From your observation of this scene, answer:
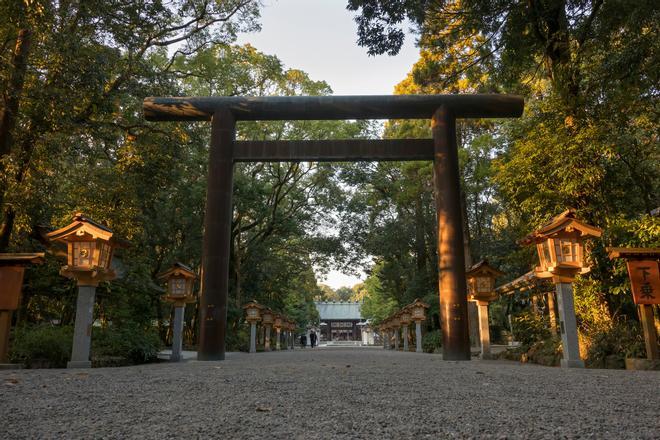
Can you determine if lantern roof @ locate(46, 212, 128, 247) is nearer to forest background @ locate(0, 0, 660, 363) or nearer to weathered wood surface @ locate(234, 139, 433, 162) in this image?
forest background @ locate(0, 0, 660, 363)

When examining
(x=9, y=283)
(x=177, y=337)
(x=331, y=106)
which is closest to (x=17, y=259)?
(x=9, y=283)

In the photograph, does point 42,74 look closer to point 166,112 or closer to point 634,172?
point 166,112

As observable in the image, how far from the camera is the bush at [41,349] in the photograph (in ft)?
23.1

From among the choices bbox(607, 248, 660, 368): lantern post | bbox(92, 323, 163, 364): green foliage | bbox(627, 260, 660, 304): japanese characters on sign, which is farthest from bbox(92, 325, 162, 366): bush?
bbox(627, 260, 660, 304): japanese characters on sign

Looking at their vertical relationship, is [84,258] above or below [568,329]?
above

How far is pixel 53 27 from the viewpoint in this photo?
300 inches

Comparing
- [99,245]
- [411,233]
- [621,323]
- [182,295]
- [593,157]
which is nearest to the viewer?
[99,245]

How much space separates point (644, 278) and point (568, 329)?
144 centimetres

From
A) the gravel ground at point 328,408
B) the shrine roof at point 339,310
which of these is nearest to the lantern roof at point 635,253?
the gravel ground at point 328,408

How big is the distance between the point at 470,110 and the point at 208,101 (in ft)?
18.8

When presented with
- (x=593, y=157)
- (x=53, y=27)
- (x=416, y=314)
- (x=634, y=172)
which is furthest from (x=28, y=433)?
(x=416, y=314)

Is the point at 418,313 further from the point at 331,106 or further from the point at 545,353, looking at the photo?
the point at 331,106

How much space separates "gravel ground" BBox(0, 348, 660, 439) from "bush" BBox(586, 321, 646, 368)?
285 centimetres

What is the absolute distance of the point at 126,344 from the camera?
8.71 meters
